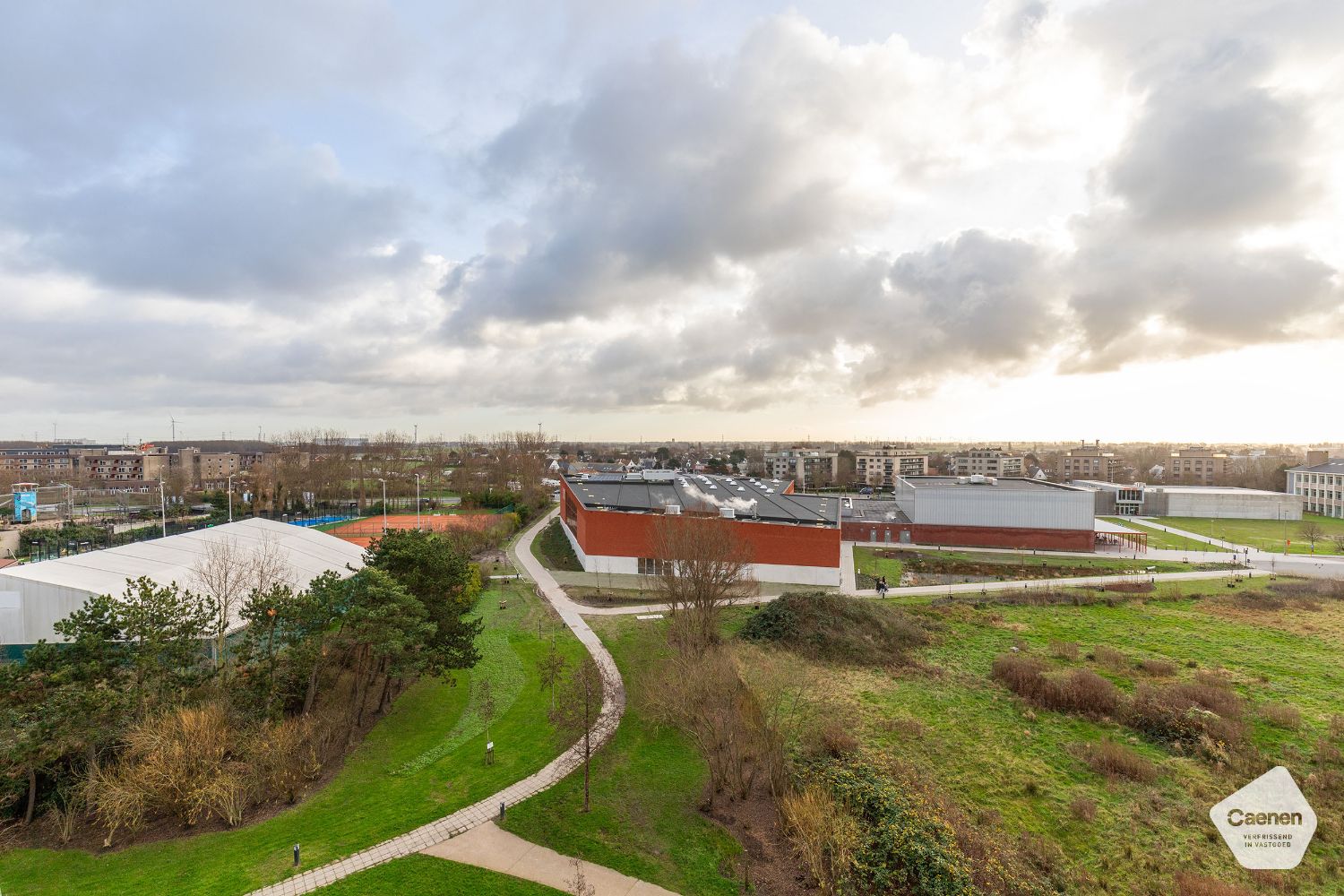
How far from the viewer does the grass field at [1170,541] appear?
46253 mm

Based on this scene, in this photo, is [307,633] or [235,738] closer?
[235,738]

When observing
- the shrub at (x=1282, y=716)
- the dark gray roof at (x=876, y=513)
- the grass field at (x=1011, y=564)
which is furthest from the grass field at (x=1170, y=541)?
the shrub at (x=1282, y=716)

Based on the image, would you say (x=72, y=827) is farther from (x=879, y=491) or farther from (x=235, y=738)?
(x=879, y=491)

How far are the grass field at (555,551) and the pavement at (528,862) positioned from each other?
26389 mm

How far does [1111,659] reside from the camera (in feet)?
75.7

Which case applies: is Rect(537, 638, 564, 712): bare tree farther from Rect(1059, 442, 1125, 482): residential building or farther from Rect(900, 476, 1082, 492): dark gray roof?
Rect(1059, 442, 1125, 482): residential building

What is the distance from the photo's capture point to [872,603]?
2722 cm

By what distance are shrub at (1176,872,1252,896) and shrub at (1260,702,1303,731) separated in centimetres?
1024

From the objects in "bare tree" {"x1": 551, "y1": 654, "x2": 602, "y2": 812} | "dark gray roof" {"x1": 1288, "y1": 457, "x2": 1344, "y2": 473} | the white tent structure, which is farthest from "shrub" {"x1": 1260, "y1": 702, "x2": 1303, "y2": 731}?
"dark gray roof" {"x1": 1288, "y1": 457, "x2": 1344, "y2": 473}

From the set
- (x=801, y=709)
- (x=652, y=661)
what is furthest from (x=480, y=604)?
(x=801, y=709)

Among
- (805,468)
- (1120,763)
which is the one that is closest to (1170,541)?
(1120,763)

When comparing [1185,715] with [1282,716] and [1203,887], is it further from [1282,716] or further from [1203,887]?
[1203,887]

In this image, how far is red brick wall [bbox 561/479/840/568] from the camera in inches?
1361

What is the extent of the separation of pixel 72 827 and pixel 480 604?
18.5 m
